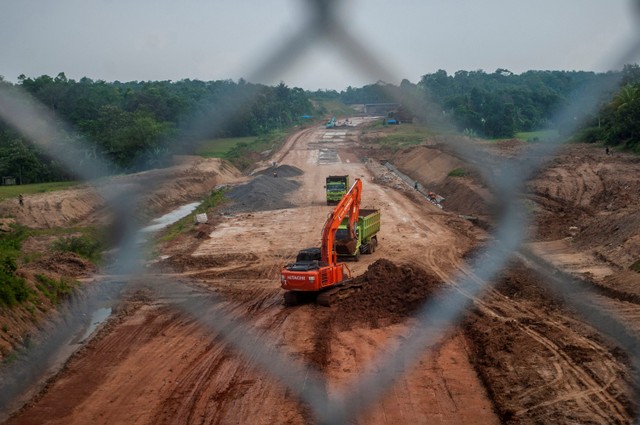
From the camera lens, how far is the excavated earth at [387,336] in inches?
468

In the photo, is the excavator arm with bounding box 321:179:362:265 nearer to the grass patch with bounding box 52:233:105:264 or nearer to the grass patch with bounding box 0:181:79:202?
the grass patch with bounding box 52:233:105:264

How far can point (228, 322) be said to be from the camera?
60.3ft

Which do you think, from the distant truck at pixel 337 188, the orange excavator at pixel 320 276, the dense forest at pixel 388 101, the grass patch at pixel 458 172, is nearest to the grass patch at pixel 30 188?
the dense forest at pixel 388 101

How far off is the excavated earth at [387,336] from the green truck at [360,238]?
55 cm

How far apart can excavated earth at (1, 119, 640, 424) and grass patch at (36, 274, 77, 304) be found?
5.86ft

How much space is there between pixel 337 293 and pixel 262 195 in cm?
2296

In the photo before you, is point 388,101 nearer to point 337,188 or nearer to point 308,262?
point 308,262

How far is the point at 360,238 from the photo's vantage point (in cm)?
2506

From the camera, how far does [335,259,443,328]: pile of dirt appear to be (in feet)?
57.3

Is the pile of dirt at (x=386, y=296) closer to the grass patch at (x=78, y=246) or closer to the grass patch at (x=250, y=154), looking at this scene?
the grass patch at (x=78, y=246)

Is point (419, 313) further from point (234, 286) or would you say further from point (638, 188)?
point (638, 188)

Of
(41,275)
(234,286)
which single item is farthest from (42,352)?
(234,286)

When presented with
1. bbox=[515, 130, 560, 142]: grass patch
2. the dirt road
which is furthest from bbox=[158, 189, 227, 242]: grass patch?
bbox=[515, 130, 560, 142]: grass patch

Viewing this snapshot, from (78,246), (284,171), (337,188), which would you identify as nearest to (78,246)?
(78,246)
